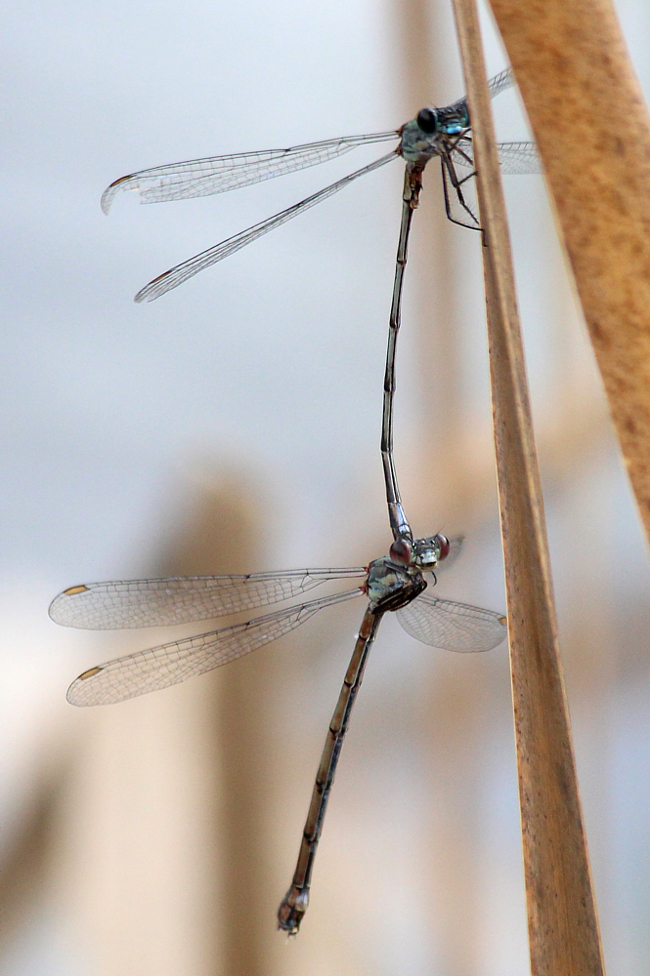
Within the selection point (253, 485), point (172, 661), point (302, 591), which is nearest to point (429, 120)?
point (302, 591)

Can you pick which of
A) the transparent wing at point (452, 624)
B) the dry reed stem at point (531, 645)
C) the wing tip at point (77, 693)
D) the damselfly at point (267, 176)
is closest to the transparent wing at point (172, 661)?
the wing tip at point (77, 693)

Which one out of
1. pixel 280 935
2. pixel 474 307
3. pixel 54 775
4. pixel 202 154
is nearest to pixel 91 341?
pixel 202 154

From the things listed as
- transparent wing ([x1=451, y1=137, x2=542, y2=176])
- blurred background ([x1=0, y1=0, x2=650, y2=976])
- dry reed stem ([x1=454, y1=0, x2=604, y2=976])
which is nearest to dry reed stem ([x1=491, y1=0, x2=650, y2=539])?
dry reed stem ([x1=454, y1=0, x2=604, y2=976])

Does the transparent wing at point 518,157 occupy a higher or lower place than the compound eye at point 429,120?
higher

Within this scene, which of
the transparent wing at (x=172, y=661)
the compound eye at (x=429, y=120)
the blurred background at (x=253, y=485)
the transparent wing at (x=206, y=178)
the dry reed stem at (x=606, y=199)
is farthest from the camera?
the blurred background at (x=253, y=485)

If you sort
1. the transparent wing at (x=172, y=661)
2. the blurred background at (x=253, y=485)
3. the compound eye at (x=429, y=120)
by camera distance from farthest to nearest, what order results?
the blurred background at (x=253, y=485), the transparent wing at (x=172, y=661), the compound eye at (x=429, y=120)

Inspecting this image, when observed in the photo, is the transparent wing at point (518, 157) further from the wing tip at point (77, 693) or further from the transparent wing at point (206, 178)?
the wing tip at point (77, 693)
